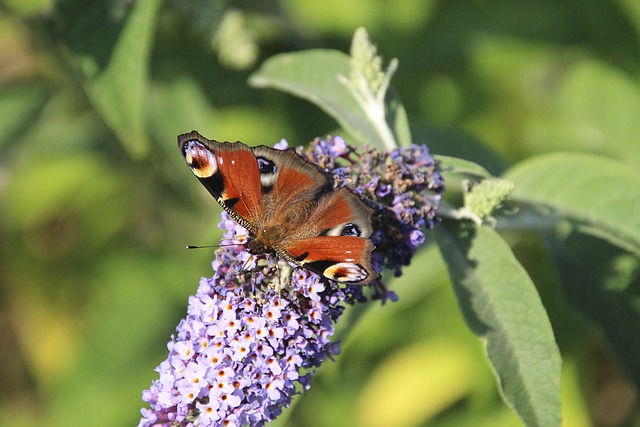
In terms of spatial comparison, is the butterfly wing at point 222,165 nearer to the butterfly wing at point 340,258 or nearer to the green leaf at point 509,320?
the butterfly wing at point 340,258

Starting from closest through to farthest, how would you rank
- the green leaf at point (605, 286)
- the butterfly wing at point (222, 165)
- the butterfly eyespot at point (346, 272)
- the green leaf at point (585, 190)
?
the butterfly eyespot at point (346, 272) < the butterfly wing at point (222, 165) < the green leaf at point (585, 190) < the green leaf at point (605, 286)

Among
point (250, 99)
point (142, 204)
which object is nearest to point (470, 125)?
point (250, 99)

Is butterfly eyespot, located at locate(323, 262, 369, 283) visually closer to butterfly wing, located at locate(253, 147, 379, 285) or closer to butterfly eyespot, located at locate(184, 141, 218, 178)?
butterfly wing, located at locate(253, 147, 379, 285)

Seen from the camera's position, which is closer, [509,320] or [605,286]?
[509,320]

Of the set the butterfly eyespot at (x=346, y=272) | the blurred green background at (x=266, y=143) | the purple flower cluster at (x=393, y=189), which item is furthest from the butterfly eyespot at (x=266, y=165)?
the blurred green background at (x=266, y=143)

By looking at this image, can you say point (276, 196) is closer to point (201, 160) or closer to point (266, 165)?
point (266, 165)

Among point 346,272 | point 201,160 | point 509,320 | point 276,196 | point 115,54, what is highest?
point 115,54

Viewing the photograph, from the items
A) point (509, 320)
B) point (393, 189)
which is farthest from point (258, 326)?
point (509, 320)

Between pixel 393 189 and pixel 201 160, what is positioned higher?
pixel 201 160
